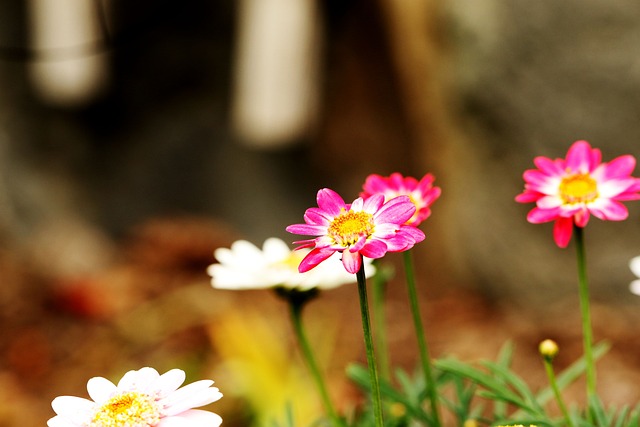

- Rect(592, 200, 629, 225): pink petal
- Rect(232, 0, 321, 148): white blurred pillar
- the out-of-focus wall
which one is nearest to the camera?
Rect(592, 200, 629, 225): pink petal

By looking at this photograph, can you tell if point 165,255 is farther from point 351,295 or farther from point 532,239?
point 532,239

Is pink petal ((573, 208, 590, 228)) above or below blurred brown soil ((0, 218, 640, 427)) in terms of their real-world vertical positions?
below

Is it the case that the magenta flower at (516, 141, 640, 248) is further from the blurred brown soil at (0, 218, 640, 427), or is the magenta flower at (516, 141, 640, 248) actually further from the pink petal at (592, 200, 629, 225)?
the blurred brown soil at (0, 218, 640, 427)

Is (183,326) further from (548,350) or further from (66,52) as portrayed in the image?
(548,350)

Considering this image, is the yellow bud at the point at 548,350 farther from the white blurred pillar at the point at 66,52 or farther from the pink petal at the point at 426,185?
the white blurred pillar at the point at 66,52

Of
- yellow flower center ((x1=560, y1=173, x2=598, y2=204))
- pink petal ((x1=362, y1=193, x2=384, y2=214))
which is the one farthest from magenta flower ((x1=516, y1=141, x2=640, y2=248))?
pink petal ((x1=362, y1=193, x2=384, y2=214))

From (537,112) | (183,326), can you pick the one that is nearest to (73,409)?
(537,112)
